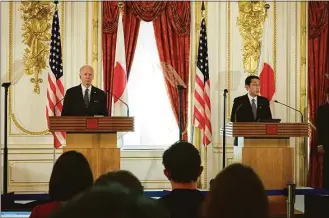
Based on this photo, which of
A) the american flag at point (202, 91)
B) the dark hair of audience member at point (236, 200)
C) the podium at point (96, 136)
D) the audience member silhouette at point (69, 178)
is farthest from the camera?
the american flag at point (202, 91)

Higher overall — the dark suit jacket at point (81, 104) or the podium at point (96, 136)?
the dark suit jacket at point (81, 104)

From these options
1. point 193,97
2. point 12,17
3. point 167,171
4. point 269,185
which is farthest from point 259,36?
point 167,171

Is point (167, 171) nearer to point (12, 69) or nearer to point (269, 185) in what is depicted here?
point (269, 185)

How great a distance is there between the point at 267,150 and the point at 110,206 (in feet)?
18.1

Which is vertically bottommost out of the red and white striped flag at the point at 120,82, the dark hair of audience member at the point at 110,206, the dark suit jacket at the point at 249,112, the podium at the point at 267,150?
the podium at the point at 267,150

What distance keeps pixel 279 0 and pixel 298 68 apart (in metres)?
1.15

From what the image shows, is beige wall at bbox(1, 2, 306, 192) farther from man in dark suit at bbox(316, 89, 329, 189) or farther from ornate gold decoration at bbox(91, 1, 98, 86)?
man in dark suit at bbox(316, 89, 329, 189)

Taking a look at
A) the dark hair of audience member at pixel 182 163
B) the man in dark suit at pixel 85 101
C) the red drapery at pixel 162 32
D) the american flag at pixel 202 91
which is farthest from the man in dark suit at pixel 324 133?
the dark hair of audience member at pixel 182 163

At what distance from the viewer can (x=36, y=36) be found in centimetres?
830

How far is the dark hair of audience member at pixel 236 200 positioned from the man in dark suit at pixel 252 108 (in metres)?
5.18

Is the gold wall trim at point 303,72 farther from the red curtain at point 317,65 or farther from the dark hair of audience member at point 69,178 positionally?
the dark hair of audience member at point 69,178

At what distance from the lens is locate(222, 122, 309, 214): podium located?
6039 millimetres

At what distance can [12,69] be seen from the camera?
8.23 meters

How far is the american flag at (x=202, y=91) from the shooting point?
7.81 m
